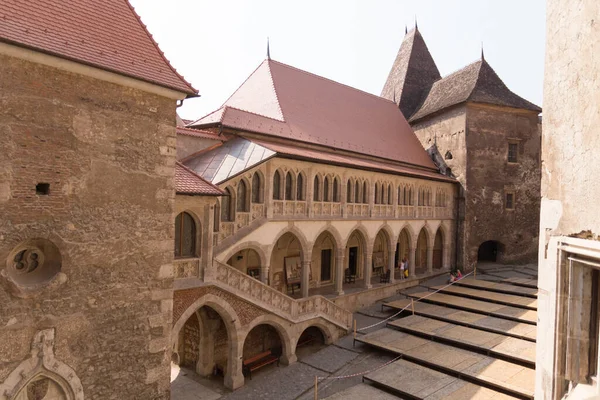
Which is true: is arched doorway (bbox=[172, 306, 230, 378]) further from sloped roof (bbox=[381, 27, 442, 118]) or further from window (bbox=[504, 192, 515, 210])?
sloped roof (bbox=[381, 27, 442, 118])

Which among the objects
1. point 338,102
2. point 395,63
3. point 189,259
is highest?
point 395,63

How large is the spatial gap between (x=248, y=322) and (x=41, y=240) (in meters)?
7.52

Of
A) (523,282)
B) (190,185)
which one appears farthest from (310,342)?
(523,282)

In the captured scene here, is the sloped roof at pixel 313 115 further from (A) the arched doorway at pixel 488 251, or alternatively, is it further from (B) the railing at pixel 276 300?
(A) the arched doorway at pixel 488 251

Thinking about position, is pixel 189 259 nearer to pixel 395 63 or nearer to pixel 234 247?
pixel 234 247

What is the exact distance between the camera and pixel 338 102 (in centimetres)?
2397

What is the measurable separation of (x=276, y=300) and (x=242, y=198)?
3853mm

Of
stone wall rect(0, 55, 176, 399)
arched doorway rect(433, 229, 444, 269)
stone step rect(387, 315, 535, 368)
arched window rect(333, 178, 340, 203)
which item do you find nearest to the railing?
stone step rect(387, 315, 535, 368)

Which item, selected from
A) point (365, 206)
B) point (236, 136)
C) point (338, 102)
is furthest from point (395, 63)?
point (236, 136)

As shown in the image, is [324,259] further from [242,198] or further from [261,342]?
[242,198]

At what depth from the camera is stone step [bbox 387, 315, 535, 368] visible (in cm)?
1269

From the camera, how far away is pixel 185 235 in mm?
11172

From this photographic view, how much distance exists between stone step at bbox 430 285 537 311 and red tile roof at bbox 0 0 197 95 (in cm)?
1659

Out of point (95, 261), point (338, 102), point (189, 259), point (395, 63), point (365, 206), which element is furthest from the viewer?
point (395, 63)
